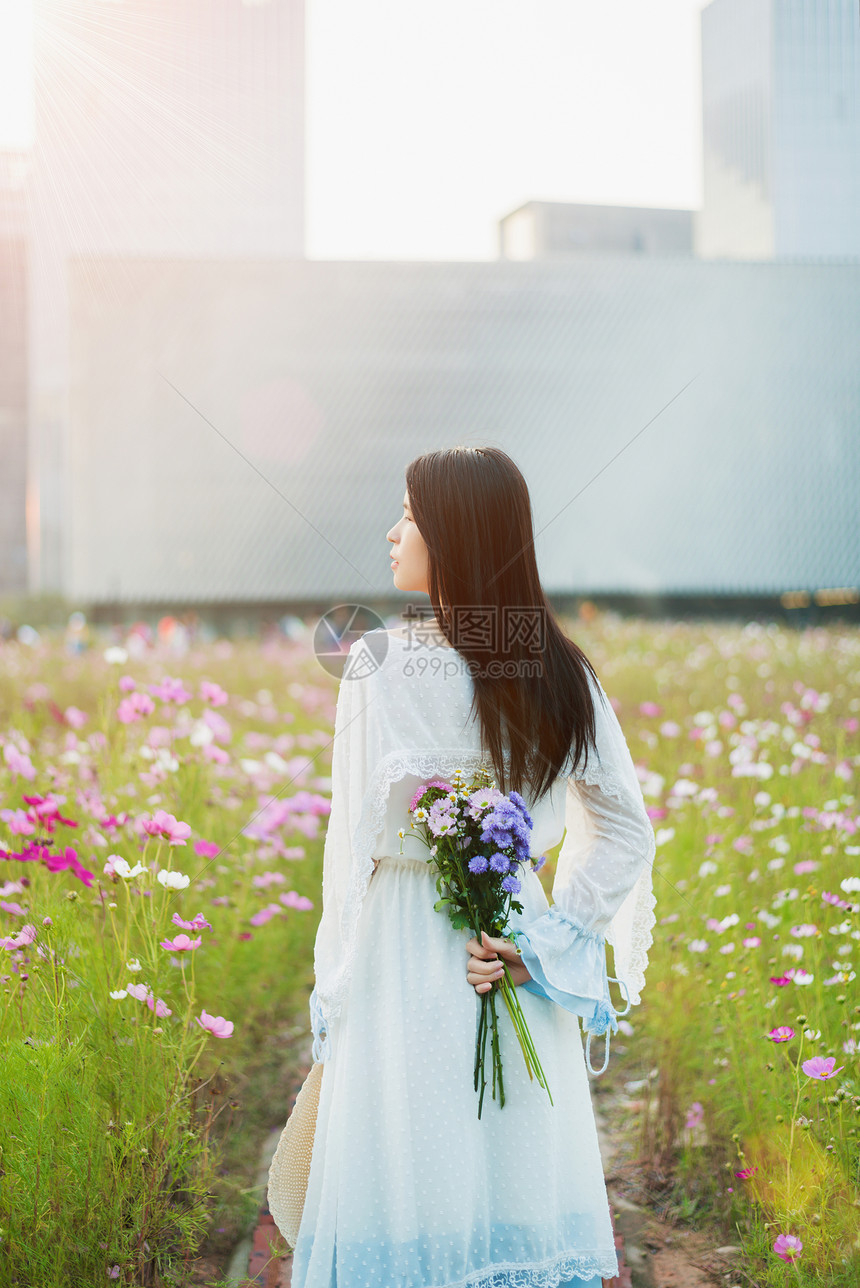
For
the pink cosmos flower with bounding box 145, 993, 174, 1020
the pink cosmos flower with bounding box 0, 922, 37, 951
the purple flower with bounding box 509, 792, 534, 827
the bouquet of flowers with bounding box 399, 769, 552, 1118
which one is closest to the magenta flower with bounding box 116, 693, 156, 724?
the pink cosmos flower with bounding box 0, 922, 37, 951

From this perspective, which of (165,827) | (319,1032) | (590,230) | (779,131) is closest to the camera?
(319,1032)

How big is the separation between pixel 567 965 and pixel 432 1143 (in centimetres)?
30

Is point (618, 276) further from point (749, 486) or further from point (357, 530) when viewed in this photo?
point (357, 530)

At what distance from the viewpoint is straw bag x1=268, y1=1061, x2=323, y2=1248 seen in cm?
142

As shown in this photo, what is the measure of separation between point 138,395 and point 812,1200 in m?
41.0

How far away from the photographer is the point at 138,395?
38.9 metres

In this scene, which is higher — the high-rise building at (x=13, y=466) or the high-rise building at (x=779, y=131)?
the high-rise building at (x=779, y=131)

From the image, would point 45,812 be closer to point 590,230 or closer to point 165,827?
point 165,827

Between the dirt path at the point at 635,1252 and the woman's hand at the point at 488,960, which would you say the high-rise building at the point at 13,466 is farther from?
the woman's hand at the point at 488,960

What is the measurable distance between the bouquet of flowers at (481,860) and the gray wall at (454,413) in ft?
120

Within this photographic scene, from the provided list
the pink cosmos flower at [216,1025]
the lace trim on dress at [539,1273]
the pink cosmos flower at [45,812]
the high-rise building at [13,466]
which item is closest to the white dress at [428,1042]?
the lace trim on dress at [539,1273]

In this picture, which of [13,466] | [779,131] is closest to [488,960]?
[779,131]

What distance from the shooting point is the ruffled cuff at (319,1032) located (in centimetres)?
132

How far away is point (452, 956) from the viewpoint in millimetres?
1318
